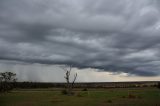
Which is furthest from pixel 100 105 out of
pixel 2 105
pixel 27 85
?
pixel 27 85

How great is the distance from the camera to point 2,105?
41.8 meters

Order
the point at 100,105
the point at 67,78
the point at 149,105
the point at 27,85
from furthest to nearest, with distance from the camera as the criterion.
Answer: the point at 27,85 → the point at 67,78 → the point at 100,105 → the point at 149,105

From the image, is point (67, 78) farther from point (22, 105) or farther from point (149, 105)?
point (149, 105)

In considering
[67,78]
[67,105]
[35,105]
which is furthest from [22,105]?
[67,78]

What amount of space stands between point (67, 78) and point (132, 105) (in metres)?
55.1

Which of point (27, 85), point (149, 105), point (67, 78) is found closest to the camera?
point (149, 105)

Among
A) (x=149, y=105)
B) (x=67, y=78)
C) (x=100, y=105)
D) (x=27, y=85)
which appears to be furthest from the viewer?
(x=27, y=85)

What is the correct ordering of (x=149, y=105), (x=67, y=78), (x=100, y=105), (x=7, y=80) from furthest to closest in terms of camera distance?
(x=7, y=80) → (x=67, y=78) → (x=100, y=105) → (x=149, y=105)

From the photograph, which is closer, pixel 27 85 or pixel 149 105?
pixel 149 105

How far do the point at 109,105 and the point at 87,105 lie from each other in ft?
10.2

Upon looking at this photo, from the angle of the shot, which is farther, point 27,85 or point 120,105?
point 27,85

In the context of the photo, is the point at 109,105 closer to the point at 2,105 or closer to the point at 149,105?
the point at 149,105

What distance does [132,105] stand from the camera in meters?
37.4

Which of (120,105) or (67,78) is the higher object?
(67,78)
